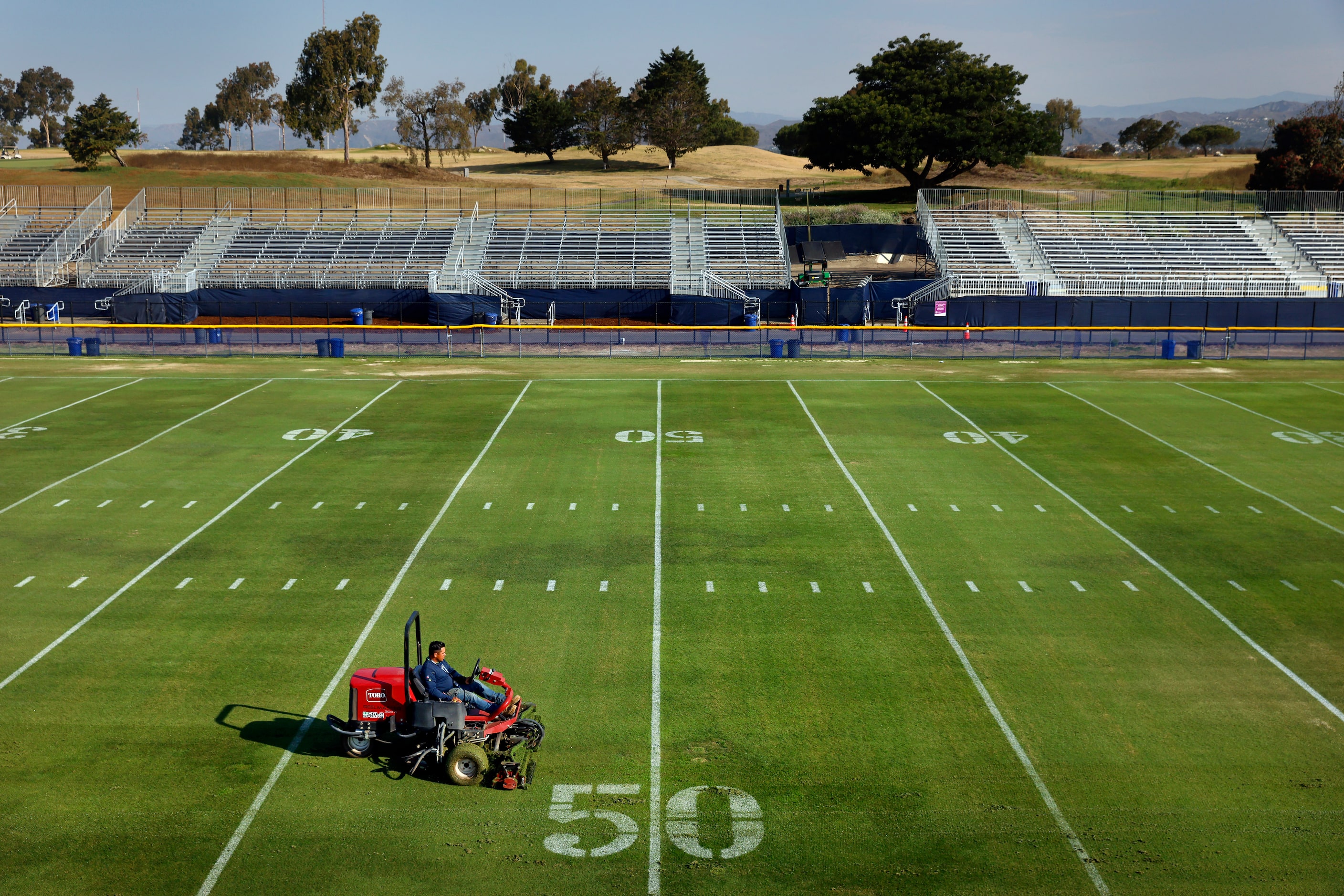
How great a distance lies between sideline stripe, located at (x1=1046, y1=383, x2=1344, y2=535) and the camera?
24141 millimetres

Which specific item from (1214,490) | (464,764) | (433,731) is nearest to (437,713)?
(433,731)

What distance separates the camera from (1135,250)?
67625 mm

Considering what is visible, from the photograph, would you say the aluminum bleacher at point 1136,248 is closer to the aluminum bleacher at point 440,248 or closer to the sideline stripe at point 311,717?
the aluminum bleacher at point 440,248

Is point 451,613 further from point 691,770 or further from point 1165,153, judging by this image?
point 1165,153

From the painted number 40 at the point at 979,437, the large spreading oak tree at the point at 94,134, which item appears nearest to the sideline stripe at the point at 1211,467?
the painted number 40 at the point at 979,437

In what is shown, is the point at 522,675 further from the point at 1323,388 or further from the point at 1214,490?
the point at 1323,388

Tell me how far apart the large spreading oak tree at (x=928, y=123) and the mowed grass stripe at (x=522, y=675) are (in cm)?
5678

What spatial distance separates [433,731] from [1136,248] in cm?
6412

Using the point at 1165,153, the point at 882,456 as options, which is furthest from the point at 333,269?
the point at 1165,153

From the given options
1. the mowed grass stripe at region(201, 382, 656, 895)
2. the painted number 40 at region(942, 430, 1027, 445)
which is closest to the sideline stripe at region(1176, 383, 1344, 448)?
the painted number 40 at region(942, 430, 1027, 445)

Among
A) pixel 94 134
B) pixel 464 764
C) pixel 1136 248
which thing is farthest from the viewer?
pixel 94 134

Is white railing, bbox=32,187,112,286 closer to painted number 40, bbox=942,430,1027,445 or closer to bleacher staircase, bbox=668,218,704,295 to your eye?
bleacher staircase, bbox=668,218,704,295

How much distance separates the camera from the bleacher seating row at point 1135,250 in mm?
63531

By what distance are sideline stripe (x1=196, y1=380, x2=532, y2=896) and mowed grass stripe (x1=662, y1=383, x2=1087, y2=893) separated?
4.56 m
